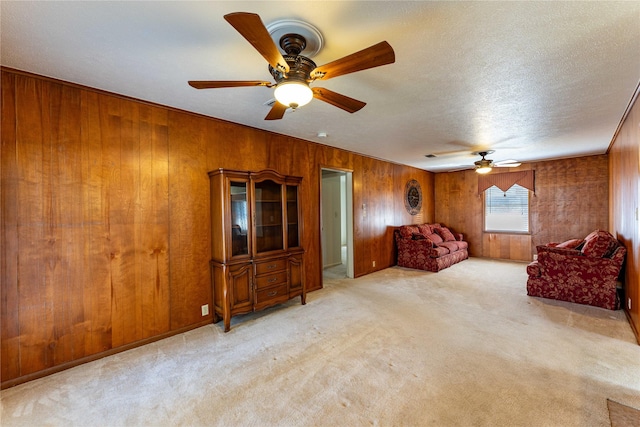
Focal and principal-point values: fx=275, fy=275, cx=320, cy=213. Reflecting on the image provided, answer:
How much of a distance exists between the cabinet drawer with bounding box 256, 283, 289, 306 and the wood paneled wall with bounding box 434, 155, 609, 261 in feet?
19.1

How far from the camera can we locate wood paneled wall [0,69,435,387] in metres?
2.16

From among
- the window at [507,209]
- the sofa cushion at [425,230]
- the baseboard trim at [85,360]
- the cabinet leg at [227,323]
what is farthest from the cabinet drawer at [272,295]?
the window at [507,209]

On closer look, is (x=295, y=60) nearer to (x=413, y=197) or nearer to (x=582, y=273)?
(x=582, y=273)

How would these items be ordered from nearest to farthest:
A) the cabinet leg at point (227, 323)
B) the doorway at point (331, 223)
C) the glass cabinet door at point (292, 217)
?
the cabinet leg at point (227, 323) < the glass cabinet door at point (292, 217) < the doorway at point (331, 223)

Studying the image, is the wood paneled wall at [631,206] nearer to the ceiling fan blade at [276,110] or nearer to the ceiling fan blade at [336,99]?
the ceiling fan blade at [336,99]

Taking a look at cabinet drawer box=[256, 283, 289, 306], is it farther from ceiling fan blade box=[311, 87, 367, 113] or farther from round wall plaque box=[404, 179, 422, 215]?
round wall plaque box=[404, 179, 422, 215]

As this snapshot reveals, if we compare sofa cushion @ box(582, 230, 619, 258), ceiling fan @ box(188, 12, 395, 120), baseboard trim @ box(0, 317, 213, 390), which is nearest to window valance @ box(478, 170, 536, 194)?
sofa cushion @ box(582, 230, 619, 258)

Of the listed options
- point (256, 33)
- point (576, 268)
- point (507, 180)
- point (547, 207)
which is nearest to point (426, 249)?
point (576, 268)

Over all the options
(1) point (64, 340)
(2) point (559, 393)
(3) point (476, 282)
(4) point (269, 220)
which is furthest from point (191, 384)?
(3) point (476, 282)

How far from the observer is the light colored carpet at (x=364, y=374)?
1.80 m

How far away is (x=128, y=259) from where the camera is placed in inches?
105

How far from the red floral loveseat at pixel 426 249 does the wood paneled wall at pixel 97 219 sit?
400cm

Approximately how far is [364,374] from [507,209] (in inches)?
254

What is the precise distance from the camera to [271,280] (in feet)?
11.3
